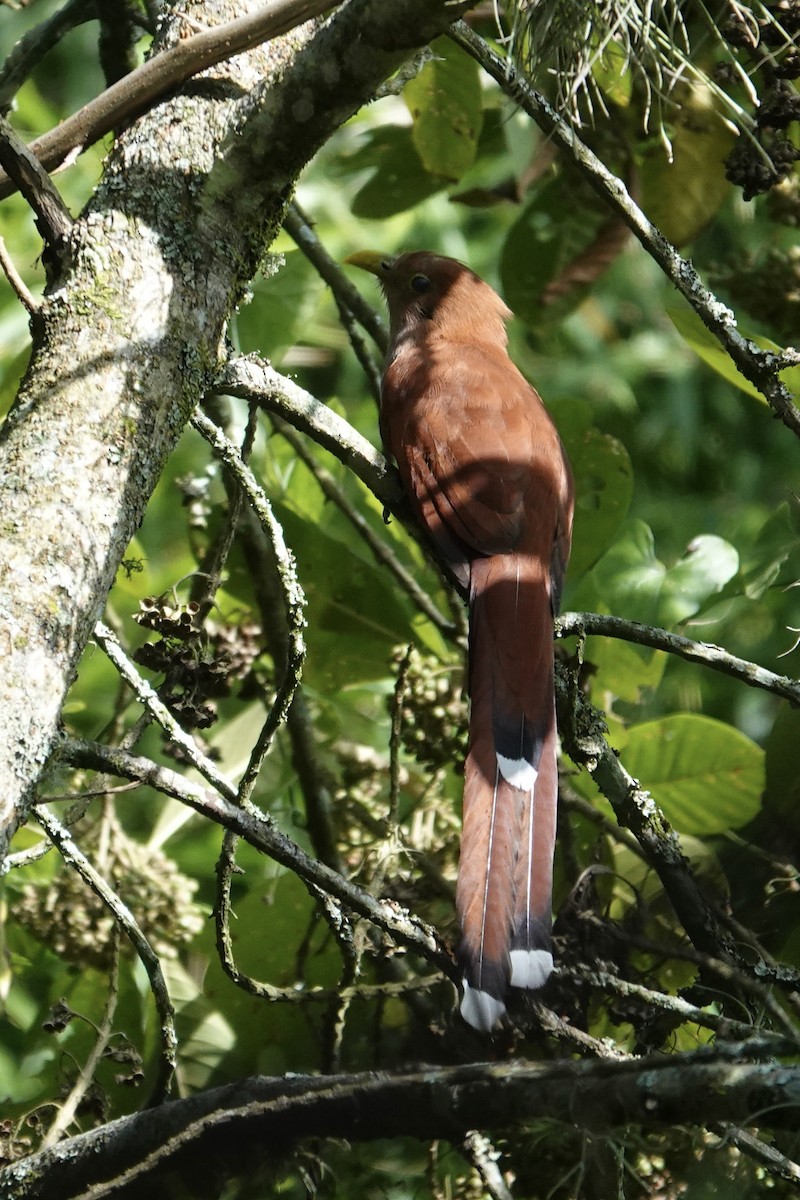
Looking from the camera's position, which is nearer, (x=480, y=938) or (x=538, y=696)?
(x=480, y=938)

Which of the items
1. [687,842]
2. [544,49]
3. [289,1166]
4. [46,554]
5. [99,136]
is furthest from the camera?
[687,842]

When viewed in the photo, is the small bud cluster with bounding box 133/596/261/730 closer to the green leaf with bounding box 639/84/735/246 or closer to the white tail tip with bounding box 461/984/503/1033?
the white tail tip with bounding box 461/984/503/1033

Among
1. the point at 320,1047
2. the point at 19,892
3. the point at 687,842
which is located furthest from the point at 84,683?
the point at 687,842

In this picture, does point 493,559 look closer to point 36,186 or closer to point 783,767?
point 783,767

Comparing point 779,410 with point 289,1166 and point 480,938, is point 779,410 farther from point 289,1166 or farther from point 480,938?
point 289,1166

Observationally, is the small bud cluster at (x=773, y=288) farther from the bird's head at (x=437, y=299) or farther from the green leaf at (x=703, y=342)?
the bird's head at (x=437, y=299)

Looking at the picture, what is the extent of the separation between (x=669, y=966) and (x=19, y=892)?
1.51m

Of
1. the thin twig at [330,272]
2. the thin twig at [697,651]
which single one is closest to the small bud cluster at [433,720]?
the thin twig at [697,651]

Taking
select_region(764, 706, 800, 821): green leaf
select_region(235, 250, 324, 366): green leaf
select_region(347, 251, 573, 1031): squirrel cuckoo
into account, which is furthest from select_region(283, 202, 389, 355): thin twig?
select_region(764, 706, 800, 821): green leaf

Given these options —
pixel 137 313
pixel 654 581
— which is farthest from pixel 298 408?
pixel 654 581

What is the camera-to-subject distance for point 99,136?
189 cm

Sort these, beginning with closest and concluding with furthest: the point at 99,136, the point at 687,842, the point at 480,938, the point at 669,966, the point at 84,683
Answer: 1. the point at 99,136
2. the point at 480,938
3. the point at 669,966
4. the point at 687,842
5. the point at 84,683

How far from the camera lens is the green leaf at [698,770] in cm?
276

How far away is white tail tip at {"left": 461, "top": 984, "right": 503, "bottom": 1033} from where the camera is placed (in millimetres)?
1900
